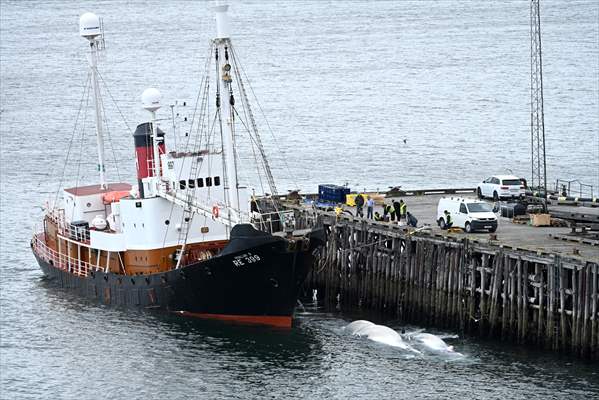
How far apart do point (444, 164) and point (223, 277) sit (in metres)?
51.1

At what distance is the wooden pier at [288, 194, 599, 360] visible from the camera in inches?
2078

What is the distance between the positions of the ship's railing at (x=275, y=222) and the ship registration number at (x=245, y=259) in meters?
1.47

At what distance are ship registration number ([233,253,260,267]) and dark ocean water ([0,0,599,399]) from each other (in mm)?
2947

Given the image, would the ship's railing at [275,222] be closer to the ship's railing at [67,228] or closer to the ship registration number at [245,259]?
the ship registration number at [245,259]

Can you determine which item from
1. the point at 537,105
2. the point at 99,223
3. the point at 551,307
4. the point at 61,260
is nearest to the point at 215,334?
the point at 99,223

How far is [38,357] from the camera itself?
190 ft

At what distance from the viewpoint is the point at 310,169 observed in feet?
353

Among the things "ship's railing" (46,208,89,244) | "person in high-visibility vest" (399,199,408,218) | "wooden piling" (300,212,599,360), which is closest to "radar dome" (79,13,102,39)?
"ship's railing" (46,208,89,244)

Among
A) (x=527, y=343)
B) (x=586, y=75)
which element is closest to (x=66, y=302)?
(x=527, y=343)

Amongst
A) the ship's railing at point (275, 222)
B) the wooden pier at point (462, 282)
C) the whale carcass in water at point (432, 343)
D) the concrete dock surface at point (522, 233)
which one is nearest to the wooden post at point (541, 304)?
the wooden pier at point (462, 282)

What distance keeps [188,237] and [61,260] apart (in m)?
10.1

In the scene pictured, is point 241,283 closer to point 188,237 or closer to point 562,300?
point 188,237

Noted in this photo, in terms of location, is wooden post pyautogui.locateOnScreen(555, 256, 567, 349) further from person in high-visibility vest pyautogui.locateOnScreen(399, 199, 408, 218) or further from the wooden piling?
person in high-visibility vest pyautogui.locateOnScreen(399, 199, 408, 218)

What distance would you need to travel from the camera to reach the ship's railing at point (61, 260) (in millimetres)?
69438
